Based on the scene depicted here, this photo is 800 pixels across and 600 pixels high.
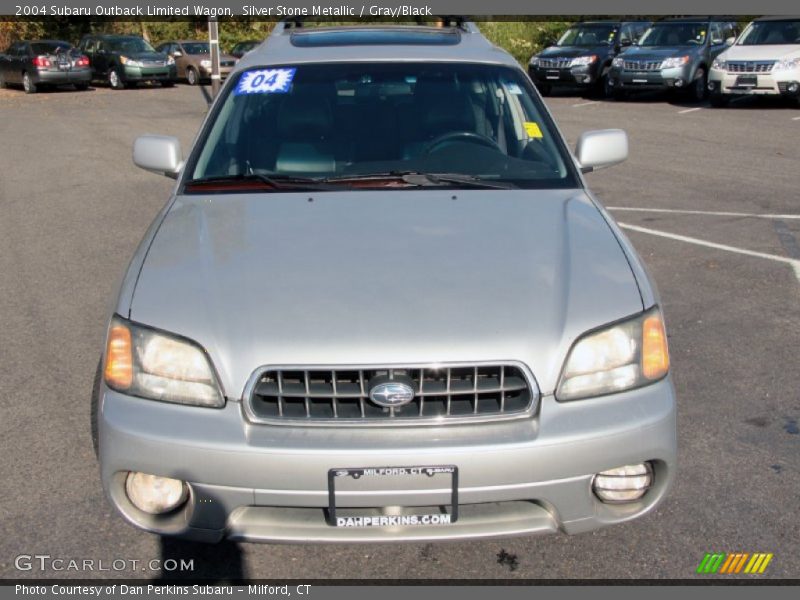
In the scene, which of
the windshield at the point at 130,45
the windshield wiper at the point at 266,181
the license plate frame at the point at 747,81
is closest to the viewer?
the windshield wiper at the point at 266,181

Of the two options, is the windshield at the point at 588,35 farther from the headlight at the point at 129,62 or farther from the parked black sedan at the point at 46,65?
the parked black sedan at the point at 46,65

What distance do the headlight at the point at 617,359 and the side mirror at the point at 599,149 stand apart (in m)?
1.62

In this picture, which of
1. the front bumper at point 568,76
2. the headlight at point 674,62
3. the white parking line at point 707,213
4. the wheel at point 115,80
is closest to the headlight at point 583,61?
the front bumper at point 568,76

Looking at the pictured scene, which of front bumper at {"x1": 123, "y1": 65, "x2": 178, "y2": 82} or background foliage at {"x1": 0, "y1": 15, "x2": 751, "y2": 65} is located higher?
front bumper at {"x1": 123, "y1": 65, "x2": 178, "y2": 82}

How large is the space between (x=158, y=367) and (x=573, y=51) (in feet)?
68.9

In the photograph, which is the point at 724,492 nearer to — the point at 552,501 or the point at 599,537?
the point at 599,537

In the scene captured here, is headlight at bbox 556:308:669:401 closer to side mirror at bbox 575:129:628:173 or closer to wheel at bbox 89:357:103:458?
side mirror at bbox 575:129:628:173

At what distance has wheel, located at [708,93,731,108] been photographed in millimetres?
19328

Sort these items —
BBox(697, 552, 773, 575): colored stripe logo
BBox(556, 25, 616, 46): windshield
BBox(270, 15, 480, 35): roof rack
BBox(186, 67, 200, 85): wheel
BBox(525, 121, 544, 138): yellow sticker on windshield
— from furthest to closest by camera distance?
1. BBox(186, 67, 200, 85): wheel
2. BBox(556, 25, 616, 46): windshield
3. BBox(270, 15, 480, 35): roof rack
4. BBox(525, 121, 544, 138): yellow sticker on windshield
5. BBox(697, 552, 773, 575): colored stripe logo

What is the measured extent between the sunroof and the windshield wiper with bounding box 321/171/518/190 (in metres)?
1.09

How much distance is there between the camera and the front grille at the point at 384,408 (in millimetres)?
3008

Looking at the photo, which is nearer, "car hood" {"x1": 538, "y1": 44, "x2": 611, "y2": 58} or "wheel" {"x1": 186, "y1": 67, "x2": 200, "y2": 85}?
"car hood" {"x1": 538, "y1": 44, "x2": 611, "y2": 58}

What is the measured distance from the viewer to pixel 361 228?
3762 mm

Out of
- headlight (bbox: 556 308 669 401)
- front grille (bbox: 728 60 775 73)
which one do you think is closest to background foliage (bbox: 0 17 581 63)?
front grille (bbox: 728 60 775 73)
